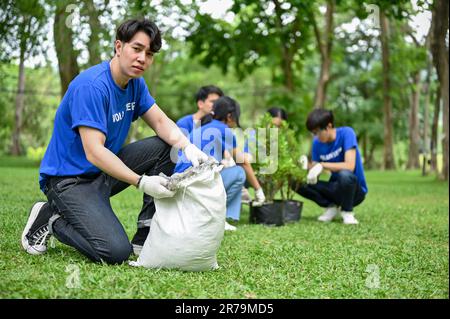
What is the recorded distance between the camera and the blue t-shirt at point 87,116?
323cm

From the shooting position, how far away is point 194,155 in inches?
138

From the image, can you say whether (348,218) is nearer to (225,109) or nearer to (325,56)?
(225,109)

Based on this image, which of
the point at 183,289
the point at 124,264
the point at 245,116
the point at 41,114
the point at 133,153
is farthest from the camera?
the point at 245,116

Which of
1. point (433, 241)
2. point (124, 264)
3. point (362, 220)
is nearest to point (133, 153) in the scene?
point (124, 264)

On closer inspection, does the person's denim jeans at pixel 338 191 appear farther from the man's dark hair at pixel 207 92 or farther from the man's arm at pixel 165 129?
the man's arm at pixel 165 129

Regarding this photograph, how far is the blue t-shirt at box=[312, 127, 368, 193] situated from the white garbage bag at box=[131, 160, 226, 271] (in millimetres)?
2979

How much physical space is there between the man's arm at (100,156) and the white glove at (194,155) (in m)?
0.40

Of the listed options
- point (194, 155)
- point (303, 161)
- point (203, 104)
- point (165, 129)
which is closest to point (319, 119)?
point (303, 161)

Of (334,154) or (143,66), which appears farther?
(334,154)

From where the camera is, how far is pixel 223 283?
296cm

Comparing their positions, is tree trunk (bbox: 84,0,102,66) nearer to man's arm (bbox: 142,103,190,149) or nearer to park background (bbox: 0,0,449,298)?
park background (bbox: 0,0,449,298)

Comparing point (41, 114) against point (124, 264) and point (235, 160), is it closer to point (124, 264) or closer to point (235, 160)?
point (235, 160)

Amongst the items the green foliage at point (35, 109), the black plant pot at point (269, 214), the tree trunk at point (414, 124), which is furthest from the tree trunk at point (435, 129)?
the green foliage at point (35, 109)
